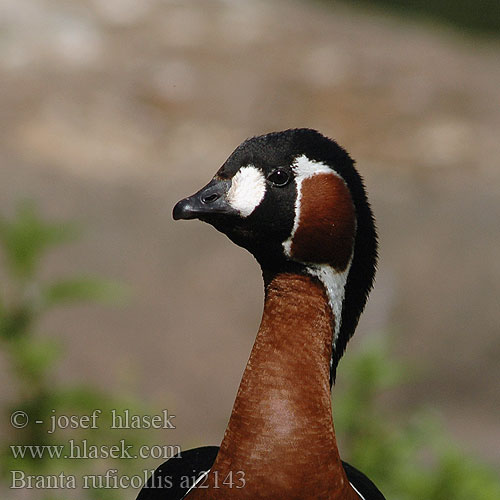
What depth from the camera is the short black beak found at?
6.39ft

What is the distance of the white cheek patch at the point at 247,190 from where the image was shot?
1.98 metres

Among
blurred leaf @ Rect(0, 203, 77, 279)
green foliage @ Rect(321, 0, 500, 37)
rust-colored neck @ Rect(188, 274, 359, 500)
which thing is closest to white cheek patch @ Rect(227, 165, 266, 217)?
rust-colored neck @ Rect(188, 274, 359, 500)

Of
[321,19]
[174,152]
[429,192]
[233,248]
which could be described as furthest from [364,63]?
[233,248]

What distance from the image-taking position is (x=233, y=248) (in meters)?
5.42

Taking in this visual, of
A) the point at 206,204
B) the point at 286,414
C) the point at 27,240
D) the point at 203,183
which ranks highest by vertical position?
the point at 203,183

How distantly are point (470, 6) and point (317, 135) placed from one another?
476 inches

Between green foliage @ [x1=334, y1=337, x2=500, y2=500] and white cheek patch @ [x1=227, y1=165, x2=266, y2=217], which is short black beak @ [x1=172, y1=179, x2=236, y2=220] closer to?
white cheek patch @ [x1=227, y1=165, x2=266, y2=217]

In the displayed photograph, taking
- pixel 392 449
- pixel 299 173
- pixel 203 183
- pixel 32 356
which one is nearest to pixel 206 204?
pixel 299 173

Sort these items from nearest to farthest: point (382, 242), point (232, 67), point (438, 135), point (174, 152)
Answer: point (382, 242)
point (174, 152)
point (438, 135)
point (232, 67)

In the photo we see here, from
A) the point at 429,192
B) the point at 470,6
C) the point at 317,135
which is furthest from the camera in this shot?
the point at 470,6

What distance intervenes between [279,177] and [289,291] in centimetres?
23

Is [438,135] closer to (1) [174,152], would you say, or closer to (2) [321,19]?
(1) [174,152]

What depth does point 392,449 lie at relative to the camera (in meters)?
3.51

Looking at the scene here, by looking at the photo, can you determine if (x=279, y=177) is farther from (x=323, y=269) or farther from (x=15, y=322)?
(x=15, y=322)
